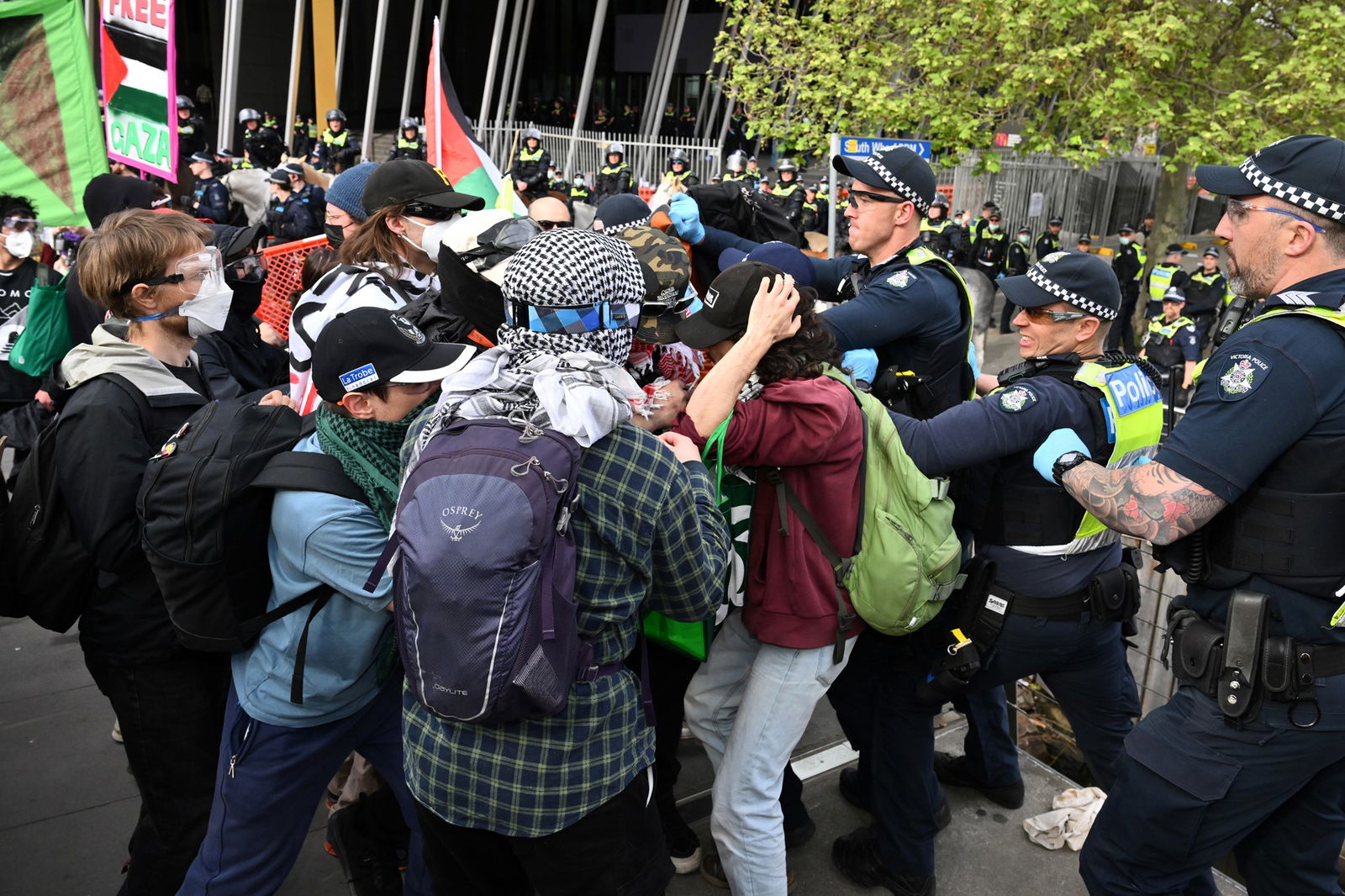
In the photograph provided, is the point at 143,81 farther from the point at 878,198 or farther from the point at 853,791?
the point at 853,791

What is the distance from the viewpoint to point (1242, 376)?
2.27 m

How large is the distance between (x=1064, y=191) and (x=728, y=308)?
23.1 metres

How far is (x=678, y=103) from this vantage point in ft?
125

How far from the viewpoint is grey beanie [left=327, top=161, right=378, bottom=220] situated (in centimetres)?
390

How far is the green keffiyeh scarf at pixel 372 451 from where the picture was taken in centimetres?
232

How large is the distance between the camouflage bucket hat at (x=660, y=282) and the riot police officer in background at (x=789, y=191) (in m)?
14.8

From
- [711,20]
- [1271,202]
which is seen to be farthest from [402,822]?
[711,20]

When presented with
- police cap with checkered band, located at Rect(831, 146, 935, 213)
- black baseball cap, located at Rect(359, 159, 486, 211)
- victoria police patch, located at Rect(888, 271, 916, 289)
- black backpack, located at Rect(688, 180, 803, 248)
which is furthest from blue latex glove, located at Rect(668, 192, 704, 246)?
victoria police patch, located at Rect(888, 271, 916, 289)

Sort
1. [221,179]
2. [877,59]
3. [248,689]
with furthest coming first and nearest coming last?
[877,59] → [221,179] → [248,689]

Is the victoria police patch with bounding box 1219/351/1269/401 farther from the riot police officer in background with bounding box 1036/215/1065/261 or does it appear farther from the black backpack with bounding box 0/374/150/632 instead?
the riot police officer in background with bounding box 1036/215/1065/261

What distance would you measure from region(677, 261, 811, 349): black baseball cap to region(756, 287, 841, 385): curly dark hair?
0.11 m

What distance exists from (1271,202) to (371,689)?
2.51m

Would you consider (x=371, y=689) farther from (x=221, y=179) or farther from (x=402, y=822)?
(x=221, y=179)

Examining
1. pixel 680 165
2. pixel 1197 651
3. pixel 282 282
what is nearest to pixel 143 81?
pixel 282 282
